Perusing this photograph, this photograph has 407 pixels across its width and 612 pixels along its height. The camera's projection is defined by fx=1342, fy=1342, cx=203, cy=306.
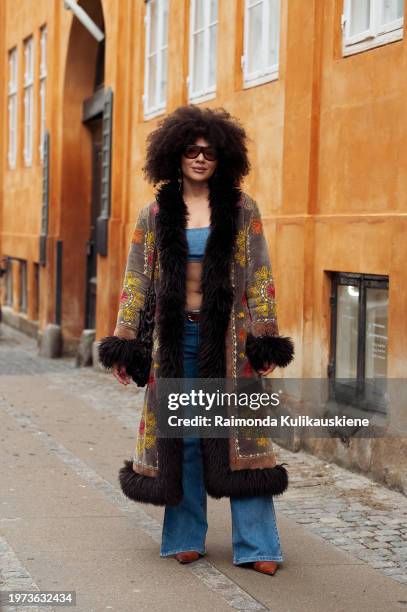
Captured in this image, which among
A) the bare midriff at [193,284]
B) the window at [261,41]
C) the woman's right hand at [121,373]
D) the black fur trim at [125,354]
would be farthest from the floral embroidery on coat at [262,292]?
the window at [261,41]

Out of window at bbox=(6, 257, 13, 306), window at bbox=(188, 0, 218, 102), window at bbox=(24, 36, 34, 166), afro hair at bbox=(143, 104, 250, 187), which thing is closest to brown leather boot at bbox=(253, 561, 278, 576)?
afro hair at bbox=(143, 104, 250, 187)

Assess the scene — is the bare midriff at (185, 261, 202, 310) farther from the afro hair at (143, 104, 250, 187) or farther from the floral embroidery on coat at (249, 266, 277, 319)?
the afro hair at (143, 104, 250, 187)

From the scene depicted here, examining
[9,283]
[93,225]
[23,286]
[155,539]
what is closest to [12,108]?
[9,283]

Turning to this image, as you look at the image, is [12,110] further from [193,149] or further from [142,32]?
[193,149]

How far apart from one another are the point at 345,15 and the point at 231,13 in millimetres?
2395

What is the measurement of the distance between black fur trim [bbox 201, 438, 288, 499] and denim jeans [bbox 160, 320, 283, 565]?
5 cm

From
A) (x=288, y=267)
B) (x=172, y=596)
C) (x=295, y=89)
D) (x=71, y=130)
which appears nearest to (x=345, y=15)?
(x=295, y=89)

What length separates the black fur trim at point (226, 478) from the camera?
19.1 feet

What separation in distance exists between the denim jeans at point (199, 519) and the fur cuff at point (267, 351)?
0.82 feet

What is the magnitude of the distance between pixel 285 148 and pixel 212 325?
4.23m

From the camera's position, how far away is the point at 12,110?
23.7m

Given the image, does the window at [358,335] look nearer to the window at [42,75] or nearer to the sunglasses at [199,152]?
the sunglasses at [199,152]

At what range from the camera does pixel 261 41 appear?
426 inches

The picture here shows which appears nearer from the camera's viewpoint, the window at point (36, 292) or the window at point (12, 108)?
the window at point (36, 292)
